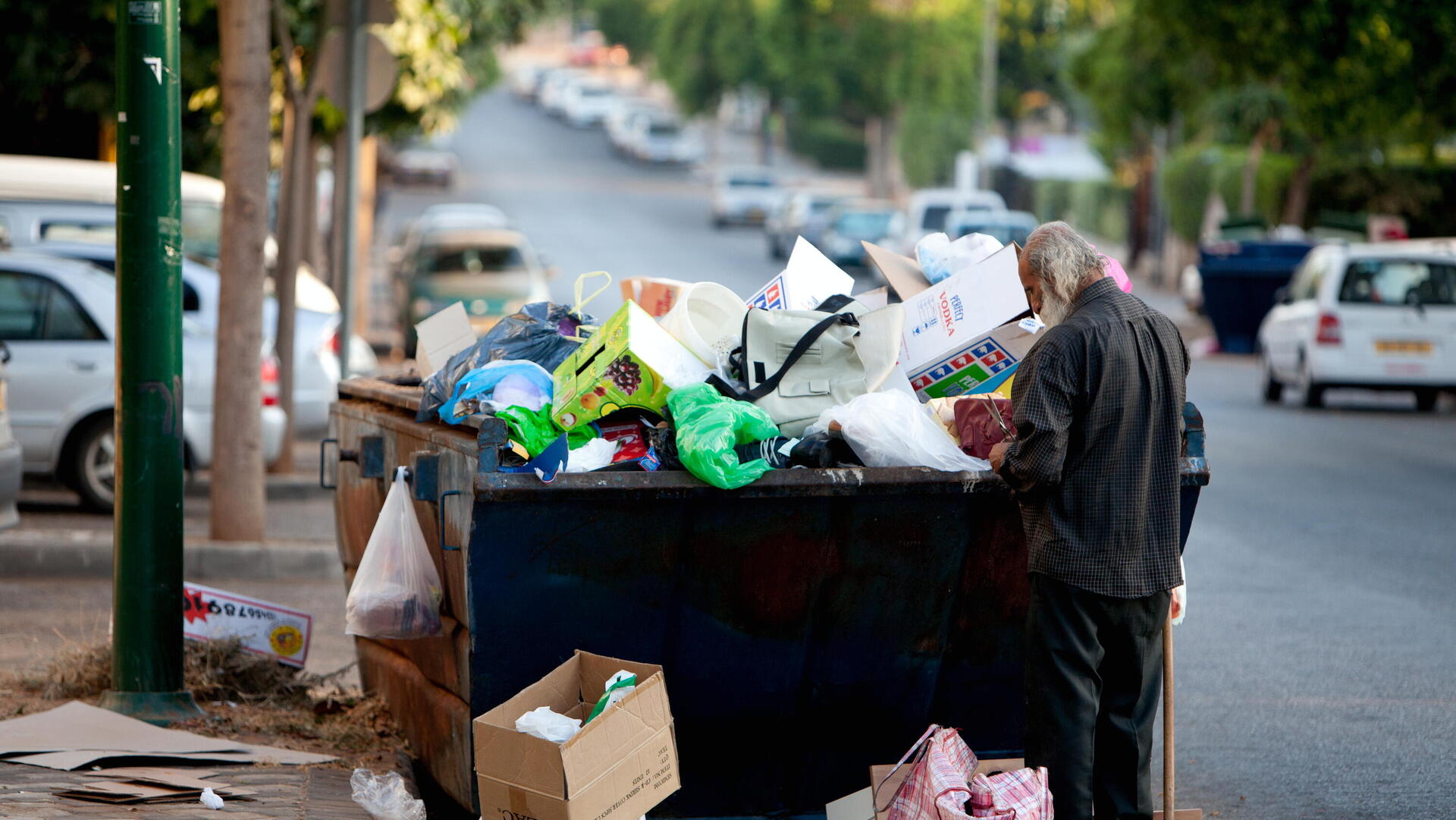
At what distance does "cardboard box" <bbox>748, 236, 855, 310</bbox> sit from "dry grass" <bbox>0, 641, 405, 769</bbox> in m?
1.86

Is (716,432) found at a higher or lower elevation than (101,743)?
higher

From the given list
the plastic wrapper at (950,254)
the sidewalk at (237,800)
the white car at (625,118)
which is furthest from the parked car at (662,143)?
the sidewalk at (237,800)

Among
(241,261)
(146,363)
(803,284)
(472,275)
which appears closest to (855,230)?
(472,275)

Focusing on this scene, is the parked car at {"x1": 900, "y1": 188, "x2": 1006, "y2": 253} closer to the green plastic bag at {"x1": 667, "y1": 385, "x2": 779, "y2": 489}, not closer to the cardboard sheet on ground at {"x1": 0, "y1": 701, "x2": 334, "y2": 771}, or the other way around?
the cardboard sheet on ground at {"x1": 0, "y1": 701, "x2": 334, "y2": 771}

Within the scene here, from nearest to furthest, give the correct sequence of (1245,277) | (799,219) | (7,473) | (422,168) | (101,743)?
(101,743) → (7,473) → (1245,277) → (799,219) → (422,168)

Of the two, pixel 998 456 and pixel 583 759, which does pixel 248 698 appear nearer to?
pixel 583 759

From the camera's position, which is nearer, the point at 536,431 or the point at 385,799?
the point at 536,431

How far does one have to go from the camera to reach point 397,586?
491 centimetres

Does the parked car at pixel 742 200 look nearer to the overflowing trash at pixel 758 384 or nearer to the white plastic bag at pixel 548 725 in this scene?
the overflowing trash at pixel 758 384

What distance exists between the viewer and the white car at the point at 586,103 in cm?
7506

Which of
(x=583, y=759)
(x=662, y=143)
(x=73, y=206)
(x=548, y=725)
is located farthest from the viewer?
(x=662, y=143)

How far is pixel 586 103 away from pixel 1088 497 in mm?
72555

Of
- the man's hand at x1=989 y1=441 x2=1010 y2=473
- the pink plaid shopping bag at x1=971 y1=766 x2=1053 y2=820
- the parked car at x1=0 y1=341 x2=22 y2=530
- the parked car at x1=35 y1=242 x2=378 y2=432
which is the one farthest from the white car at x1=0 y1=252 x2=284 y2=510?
the pink plaid shopping bag at x1=971 y1=766 x2=1053 y2=820

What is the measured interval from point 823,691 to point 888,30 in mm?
50556
